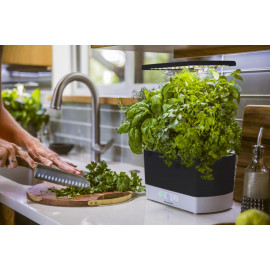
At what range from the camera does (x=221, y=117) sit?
3.22ft

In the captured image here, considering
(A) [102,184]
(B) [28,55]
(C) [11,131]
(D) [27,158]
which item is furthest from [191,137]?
(B) [28,55]

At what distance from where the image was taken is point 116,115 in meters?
2.02

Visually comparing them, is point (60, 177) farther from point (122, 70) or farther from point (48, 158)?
point (122, 70)

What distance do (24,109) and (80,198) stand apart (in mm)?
1337

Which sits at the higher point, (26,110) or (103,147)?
(26,110)

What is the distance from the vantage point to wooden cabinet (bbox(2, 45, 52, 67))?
97.7 inches

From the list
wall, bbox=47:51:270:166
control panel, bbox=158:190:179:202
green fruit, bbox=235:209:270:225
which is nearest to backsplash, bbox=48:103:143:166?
wall, bbox=47:51:270:166

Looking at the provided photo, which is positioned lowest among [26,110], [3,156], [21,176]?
[21,176]

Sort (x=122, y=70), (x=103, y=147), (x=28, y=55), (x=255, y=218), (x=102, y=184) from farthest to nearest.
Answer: (x=28, y=55) < (x=122, y=70) < (x=103, y=147) < (x=102, y=184) < (x=255, y=218)

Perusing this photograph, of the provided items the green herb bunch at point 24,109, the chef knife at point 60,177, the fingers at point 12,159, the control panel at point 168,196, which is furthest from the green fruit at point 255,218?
the green herb bunch at point 24,109

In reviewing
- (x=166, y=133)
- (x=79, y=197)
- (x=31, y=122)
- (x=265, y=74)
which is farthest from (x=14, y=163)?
(x=31, y=122)

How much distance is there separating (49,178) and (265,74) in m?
0.72
